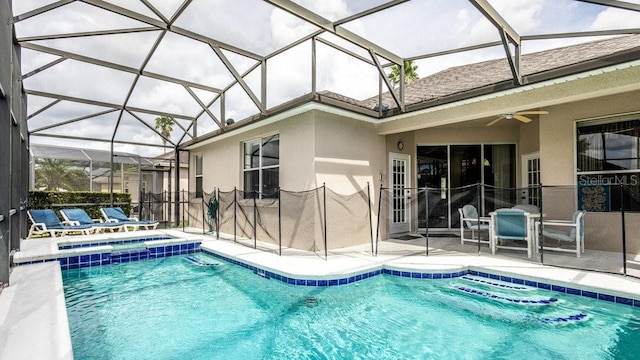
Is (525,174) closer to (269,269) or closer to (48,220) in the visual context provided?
(269,269)

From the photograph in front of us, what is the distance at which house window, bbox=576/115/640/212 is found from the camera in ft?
19.6

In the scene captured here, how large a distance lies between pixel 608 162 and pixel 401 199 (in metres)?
4.46

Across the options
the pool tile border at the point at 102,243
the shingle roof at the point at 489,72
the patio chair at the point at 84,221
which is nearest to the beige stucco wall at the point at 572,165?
the shingle roof at the point at 489,72

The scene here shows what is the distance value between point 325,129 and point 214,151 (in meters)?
5.48

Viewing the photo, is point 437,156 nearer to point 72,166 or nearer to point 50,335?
point 50,335

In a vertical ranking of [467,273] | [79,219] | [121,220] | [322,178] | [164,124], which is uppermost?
[164,124]

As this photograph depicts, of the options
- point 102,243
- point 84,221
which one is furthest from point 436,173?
point 84,221

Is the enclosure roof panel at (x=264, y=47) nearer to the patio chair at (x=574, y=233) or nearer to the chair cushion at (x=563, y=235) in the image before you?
the patio chair at (x=574, y=233)

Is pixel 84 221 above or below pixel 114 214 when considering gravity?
below

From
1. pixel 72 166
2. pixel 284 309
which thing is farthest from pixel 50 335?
pixel 72 166

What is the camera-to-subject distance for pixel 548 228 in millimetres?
6770

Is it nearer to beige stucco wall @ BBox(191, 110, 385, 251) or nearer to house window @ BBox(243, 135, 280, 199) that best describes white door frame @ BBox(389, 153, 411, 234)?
beige stucco wall @ BBox(191, 110, 385, 251)

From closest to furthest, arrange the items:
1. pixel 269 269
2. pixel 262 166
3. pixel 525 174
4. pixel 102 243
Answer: pixel 269 269, pixel 102 243, pixel 262 166, pixel 525 174

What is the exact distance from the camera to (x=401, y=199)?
9016 mm
